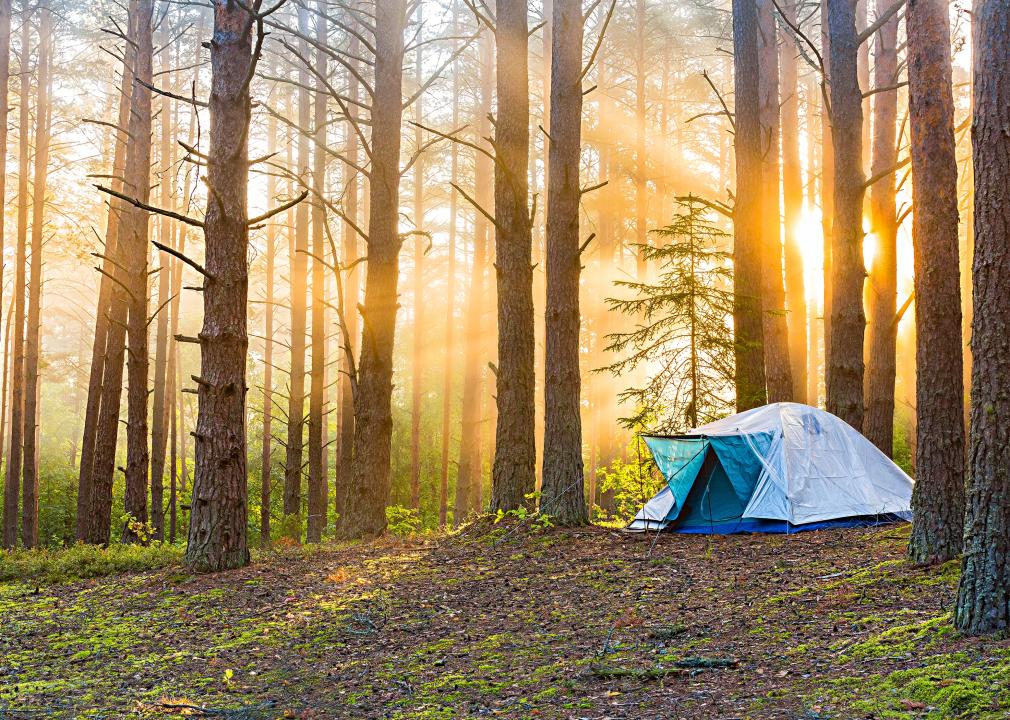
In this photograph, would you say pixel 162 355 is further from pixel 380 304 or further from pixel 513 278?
pixel 513 278

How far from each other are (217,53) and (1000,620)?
333 inches

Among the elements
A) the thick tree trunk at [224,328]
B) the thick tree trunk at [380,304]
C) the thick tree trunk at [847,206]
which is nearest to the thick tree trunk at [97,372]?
the thick tree trunk at [380,304]

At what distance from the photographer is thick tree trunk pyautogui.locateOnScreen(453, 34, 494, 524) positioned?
66.3ft

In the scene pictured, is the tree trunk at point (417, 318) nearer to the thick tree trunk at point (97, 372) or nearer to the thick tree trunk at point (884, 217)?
the thick tree trunk at point (97, 372)

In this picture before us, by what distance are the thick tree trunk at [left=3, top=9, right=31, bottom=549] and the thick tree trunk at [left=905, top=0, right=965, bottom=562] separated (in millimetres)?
16054

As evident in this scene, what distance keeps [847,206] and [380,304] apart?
21.1ft

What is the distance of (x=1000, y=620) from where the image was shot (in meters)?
4.64

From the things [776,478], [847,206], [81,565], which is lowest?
[81,565]

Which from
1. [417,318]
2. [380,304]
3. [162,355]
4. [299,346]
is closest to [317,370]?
[299,346]

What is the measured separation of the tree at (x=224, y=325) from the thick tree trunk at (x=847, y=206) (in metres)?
7.49

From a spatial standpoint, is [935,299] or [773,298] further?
[773,298]

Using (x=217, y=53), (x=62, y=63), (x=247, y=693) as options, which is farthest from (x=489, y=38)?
(x=247, y=693)

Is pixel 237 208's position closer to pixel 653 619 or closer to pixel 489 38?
pixel 653 619

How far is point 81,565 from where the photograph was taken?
32.1 feet
